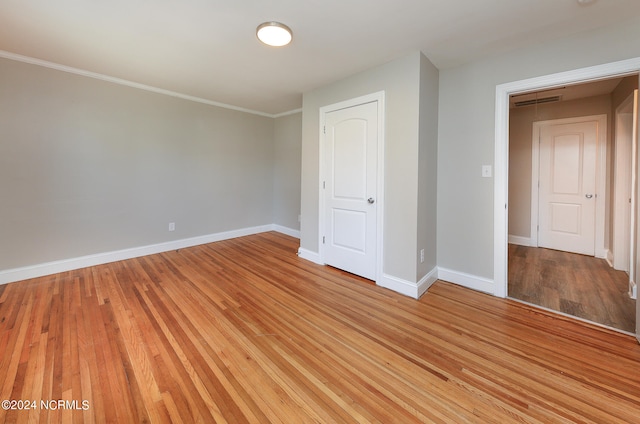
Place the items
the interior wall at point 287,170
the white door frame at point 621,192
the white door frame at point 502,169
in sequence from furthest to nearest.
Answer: the interior wall at point 287,170
the white door frame at point 621,192
the white door frame at point 502,169

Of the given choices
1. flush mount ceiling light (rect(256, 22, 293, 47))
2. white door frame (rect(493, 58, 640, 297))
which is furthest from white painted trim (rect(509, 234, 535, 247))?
flush mount ceiling light (rect(256, 22, 293, 47))

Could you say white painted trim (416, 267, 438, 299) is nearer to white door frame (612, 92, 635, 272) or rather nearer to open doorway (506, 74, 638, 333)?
open doorway (506, 74, 638, 333)

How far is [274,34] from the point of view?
2203 mm

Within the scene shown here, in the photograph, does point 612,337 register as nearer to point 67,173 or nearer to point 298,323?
point 298,323

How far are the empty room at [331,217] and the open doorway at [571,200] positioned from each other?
0.03m

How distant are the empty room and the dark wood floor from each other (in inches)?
1.3

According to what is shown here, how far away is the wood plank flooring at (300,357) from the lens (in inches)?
53.5

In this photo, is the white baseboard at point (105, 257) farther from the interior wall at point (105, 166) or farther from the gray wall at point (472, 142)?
the gray wall at point (472, 142)

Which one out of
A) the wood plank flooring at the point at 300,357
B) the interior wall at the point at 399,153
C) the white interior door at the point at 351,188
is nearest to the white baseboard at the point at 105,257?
the wood plank flooring at the point at 300,357

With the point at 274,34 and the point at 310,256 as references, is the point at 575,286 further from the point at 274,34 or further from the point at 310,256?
the point at 274,34

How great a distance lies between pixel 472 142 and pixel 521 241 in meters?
2.94

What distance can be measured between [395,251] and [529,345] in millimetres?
1271

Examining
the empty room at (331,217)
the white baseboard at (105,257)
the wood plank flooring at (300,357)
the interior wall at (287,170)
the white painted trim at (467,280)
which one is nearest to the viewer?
the wood plank flooring at (300,357)

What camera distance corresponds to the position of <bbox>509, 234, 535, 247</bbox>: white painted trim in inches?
177
